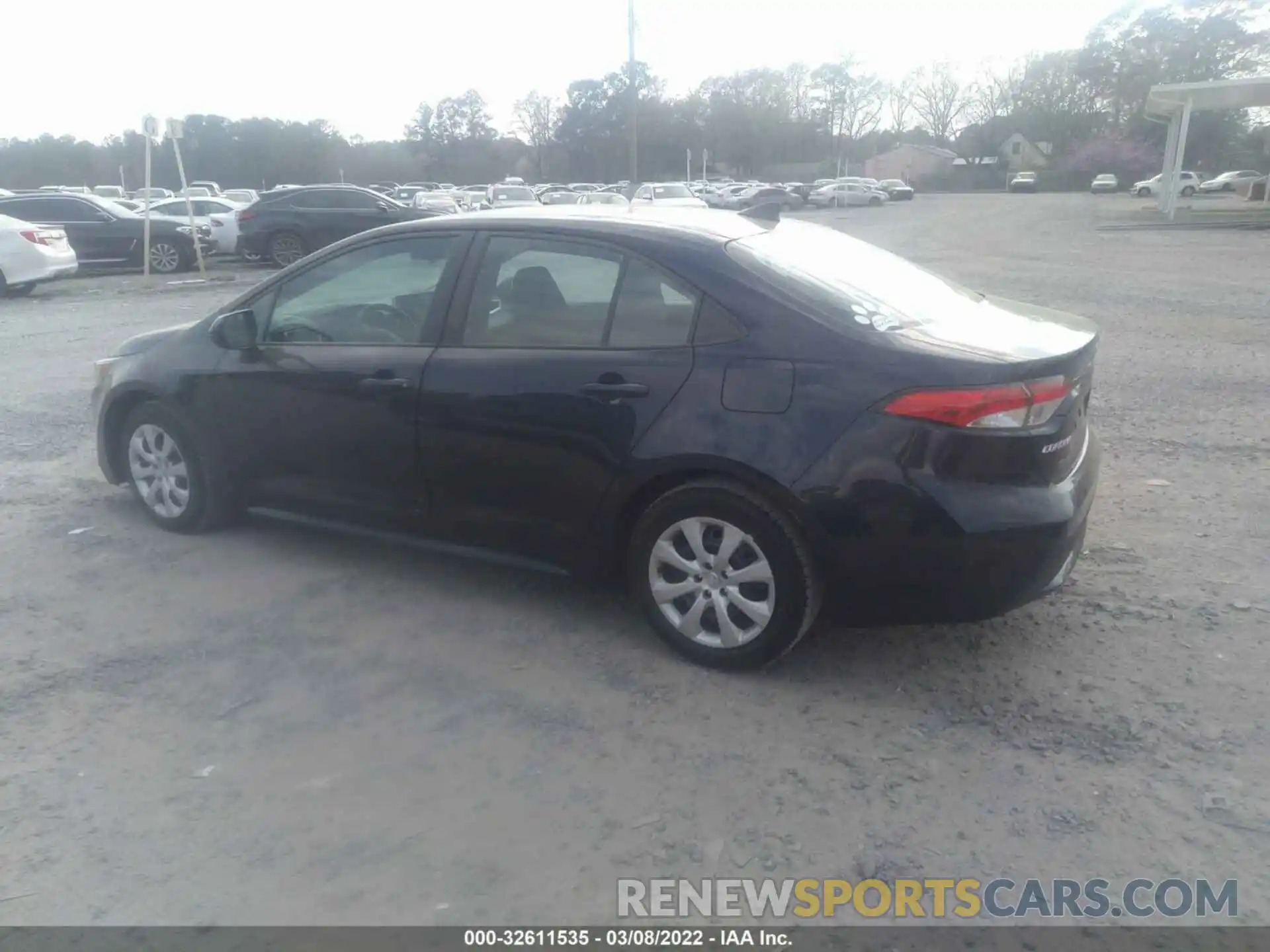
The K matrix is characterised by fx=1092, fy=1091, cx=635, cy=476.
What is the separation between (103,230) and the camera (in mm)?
20797

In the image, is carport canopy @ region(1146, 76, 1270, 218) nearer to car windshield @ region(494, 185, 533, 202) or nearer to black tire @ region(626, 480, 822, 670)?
car windshield @ region(494, 185, 533, 202)

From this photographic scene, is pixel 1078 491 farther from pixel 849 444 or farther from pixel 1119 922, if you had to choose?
pixel 1119 922

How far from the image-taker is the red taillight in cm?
356

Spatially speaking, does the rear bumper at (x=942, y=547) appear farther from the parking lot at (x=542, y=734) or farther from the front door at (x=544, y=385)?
the front door at (x=544, y=385)

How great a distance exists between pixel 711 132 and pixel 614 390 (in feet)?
243

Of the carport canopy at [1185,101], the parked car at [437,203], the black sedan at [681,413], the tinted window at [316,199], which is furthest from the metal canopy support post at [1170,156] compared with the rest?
the black sedan at [681,413]

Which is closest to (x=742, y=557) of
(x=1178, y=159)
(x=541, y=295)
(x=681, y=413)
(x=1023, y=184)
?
(x=681, y=413)

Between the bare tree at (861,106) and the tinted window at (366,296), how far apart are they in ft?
329

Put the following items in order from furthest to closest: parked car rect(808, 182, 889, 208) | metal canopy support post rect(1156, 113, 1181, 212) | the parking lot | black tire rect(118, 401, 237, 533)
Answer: parked car rect(808, 182, 889, 208), metal canopy support post rect(1156, 113, 1181, 212), black tire rect(118, 401, 237, 533), the parking lot

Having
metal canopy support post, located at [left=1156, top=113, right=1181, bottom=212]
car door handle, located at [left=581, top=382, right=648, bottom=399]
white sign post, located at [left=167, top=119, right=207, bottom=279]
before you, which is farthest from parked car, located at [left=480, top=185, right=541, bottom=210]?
car door handle, located at [left=581, top=382, right=648, bottom=399]

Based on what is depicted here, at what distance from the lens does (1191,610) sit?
4.41 meters

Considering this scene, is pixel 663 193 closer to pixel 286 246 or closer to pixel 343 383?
pixel 286 246

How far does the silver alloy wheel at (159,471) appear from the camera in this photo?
5.45 m

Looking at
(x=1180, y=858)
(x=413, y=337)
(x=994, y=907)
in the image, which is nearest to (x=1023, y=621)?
(x=1180, y=858)
